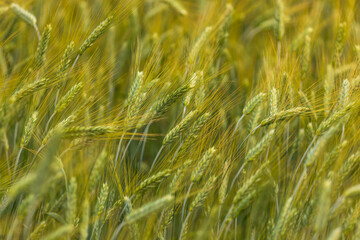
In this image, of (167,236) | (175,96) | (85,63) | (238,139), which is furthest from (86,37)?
(167,236)

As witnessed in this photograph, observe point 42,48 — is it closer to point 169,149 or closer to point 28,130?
point 28,130

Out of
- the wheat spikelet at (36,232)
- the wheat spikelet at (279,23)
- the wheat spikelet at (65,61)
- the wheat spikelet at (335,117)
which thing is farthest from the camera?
the wheat spikelet at (279,23)

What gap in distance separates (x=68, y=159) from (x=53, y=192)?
0.42 feet

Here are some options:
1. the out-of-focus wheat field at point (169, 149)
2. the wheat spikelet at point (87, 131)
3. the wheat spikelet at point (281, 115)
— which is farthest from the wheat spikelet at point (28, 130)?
the wheat spikelet at point (281, 115)

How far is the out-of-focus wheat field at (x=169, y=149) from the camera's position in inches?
45.9

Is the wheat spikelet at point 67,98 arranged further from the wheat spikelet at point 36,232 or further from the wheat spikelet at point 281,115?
the wheat spikelet at point 281,115

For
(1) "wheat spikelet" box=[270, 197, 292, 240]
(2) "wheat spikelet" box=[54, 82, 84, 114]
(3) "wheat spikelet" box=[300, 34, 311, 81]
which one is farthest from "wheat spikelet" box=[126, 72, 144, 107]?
Answer: (3) "wheat spikelet" box=[300, 34, 311, 81]

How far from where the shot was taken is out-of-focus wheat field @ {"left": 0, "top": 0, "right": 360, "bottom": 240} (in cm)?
117

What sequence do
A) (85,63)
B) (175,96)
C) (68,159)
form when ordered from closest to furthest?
(68,159) → (175,96) → (85,63)

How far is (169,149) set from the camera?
147cm

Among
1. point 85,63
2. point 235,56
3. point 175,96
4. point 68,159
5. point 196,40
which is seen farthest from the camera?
point 235,56

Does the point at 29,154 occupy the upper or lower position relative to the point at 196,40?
lower

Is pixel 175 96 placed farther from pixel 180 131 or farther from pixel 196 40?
pixel 196 40

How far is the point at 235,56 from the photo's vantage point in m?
2.23
